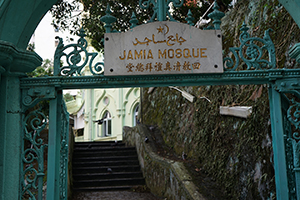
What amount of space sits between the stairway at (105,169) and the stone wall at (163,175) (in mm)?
344

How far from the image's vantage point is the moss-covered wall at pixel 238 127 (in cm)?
546

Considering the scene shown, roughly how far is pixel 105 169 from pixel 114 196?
184 cm

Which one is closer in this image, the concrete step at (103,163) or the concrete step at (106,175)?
the concrete step at (106,175)

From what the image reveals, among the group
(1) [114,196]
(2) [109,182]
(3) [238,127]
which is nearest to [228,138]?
(3) [238,127]

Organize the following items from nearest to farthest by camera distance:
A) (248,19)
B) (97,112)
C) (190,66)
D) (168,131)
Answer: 1. (190,66)
2. (248,19)
3. (168,131)
4. (97,112)

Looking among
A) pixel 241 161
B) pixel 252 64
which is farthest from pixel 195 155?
pixel 252 64

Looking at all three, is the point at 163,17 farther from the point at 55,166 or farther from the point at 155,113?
the point at 155,113

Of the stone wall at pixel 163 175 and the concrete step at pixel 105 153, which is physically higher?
the concrete step at pixel 105 153

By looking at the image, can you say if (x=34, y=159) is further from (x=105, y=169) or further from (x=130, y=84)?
(x=105, y=169)

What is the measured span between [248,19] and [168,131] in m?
4.57

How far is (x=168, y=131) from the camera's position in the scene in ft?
35.3

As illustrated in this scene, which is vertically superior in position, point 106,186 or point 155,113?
point 155,113

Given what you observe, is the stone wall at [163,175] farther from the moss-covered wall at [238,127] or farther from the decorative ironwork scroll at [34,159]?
the decorative ironwork scroll at [34,159]

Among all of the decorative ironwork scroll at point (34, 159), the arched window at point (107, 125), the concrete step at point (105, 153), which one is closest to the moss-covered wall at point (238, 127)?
the concrete step at point (105, 153)
